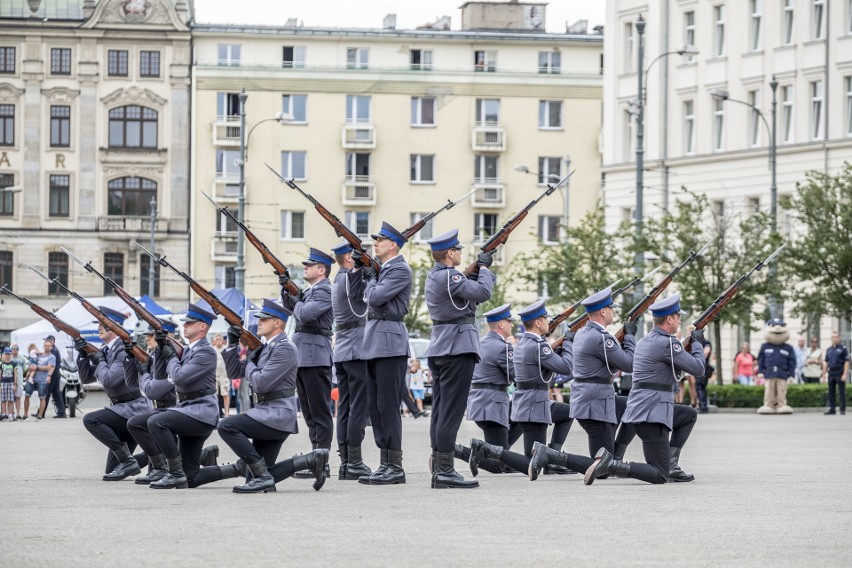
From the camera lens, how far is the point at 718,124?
210ft

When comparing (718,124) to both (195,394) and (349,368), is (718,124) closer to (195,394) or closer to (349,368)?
(349,368)

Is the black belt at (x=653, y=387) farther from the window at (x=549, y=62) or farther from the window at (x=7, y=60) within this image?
the window at (x=549, y=62)

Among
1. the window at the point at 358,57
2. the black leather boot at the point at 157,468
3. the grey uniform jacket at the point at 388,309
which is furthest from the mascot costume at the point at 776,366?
the window at the point at 358,57

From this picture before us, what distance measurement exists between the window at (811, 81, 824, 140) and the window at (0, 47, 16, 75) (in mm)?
37085

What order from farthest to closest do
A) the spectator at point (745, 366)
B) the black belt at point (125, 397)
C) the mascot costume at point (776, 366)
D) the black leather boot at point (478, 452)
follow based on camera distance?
the spectator at point (745, 366) < the mascot costume at point (776, 366) < the black belt at point (125, 397) < the black leather boot at point (478, 452)

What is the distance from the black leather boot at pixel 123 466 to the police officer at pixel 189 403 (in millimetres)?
1267

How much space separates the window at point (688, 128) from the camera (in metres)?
64.8

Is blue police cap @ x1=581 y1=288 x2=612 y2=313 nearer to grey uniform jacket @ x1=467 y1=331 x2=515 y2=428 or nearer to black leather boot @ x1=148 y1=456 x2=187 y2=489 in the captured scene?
grey uniform jacket @ x1=467 y1=331 x2=515 y2=428

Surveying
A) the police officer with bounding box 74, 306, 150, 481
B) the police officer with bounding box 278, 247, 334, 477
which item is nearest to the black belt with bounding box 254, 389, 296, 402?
the police officer with bounding box 278, 247, 334, 477

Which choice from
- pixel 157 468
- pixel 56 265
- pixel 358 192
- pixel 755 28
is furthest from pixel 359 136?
pixel 157 468

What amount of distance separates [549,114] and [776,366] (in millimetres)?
48254

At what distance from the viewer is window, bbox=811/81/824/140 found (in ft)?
196

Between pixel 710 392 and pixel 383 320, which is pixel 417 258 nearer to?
pixel 710 392

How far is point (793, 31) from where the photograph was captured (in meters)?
60.6
